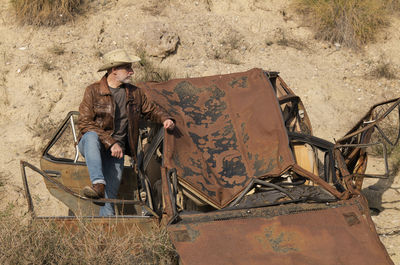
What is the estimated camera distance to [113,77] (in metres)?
5.26

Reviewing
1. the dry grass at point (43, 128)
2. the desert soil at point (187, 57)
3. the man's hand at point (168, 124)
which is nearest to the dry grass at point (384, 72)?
the desert soil at point (187, 57)

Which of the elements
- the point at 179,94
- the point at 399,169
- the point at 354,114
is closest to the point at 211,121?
the point at 179,94

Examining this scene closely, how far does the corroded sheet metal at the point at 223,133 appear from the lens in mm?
4789

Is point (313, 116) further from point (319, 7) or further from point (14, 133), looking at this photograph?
point (14, 133)

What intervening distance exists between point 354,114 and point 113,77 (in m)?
5.26

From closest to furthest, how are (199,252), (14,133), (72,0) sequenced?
(199,252) → (14,133) → (72,0)

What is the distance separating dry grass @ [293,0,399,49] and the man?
6.50 meters

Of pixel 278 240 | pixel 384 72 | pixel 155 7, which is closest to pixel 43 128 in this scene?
pixel 155 7

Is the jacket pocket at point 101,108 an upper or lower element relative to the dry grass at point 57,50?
upper

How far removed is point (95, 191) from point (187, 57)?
18.6ft

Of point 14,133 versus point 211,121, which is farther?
point 14,133

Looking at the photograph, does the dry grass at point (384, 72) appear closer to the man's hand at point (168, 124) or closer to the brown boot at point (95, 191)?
the man's hand at point (168, 124)

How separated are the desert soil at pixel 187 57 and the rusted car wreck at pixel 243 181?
2553 millimetres

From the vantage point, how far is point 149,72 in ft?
29.2
